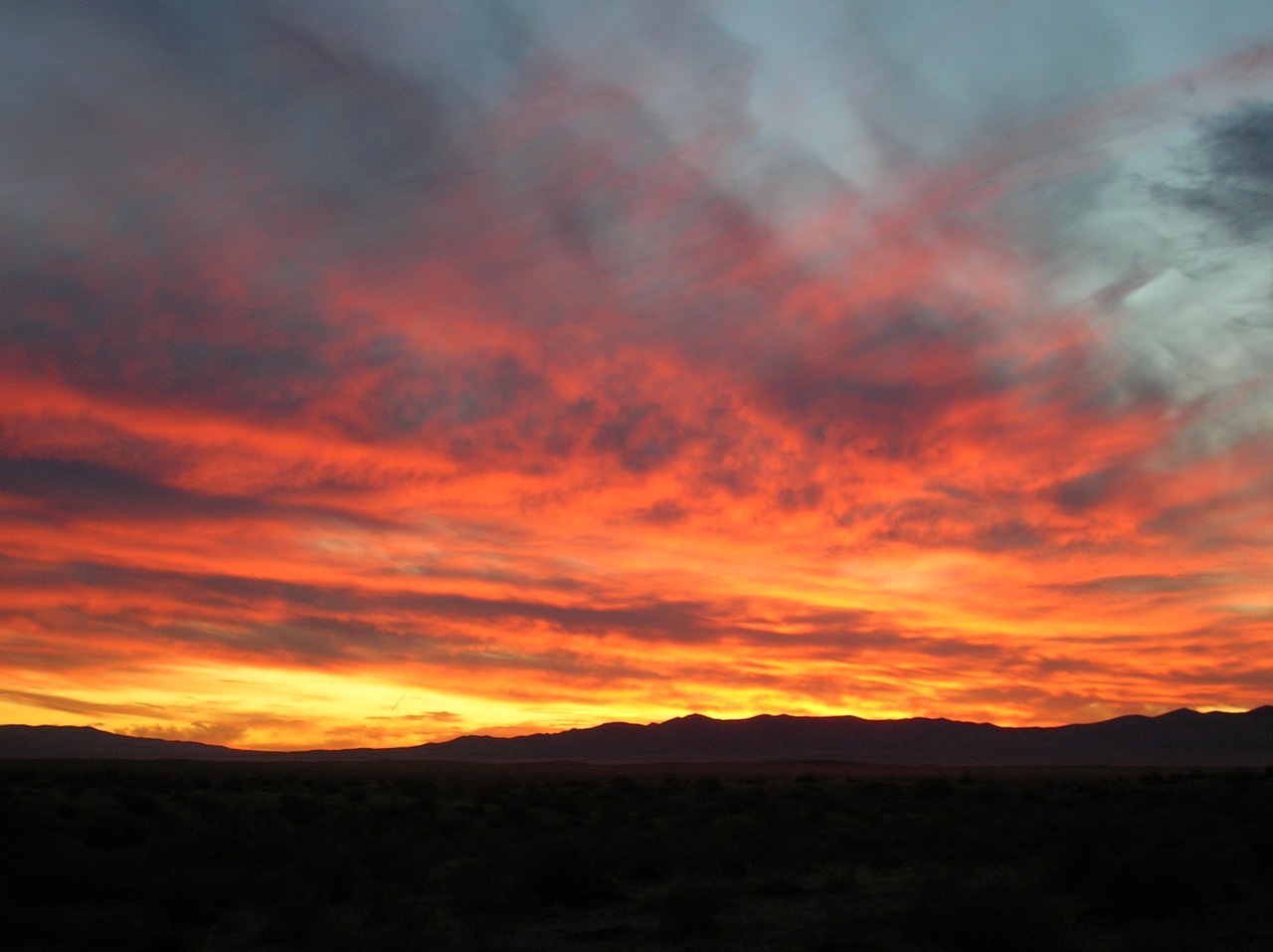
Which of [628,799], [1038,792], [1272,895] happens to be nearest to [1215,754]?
[1038,792]

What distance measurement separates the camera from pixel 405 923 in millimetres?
16156

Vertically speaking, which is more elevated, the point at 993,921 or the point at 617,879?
the point at 993,921

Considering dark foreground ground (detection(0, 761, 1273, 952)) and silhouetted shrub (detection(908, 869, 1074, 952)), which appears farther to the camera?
dark foreground ground (detection(0, 761, 1273, 952))

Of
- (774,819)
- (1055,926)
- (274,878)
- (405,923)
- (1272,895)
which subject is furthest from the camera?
(774,819)

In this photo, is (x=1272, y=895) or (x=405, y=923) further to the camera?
(x=1272, y=895)

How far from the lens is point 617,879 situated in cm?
2364

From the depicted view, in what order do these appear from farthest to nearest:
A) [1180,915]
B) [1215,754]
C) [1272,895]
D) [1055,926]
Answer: [1215,754] < [1272,895] < [1180,915] < [1055,926]

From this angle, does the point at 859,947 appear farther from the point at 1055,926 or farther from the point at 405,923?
the point at 405,923

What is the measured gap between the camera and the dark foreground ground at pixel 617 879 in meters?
16.3

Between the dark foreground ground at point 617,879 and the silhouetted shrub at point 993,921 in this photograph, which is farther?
the dark foreground ground at point 617,879

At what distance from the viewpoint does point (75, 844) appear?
23266 millimetres

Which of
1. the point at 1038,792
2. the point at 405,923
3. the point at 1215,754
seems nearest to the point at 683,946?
the point at 405,923

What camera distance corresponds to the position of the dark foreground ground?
16328 millimetres

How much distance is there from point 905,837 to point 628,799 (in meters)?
20.8
